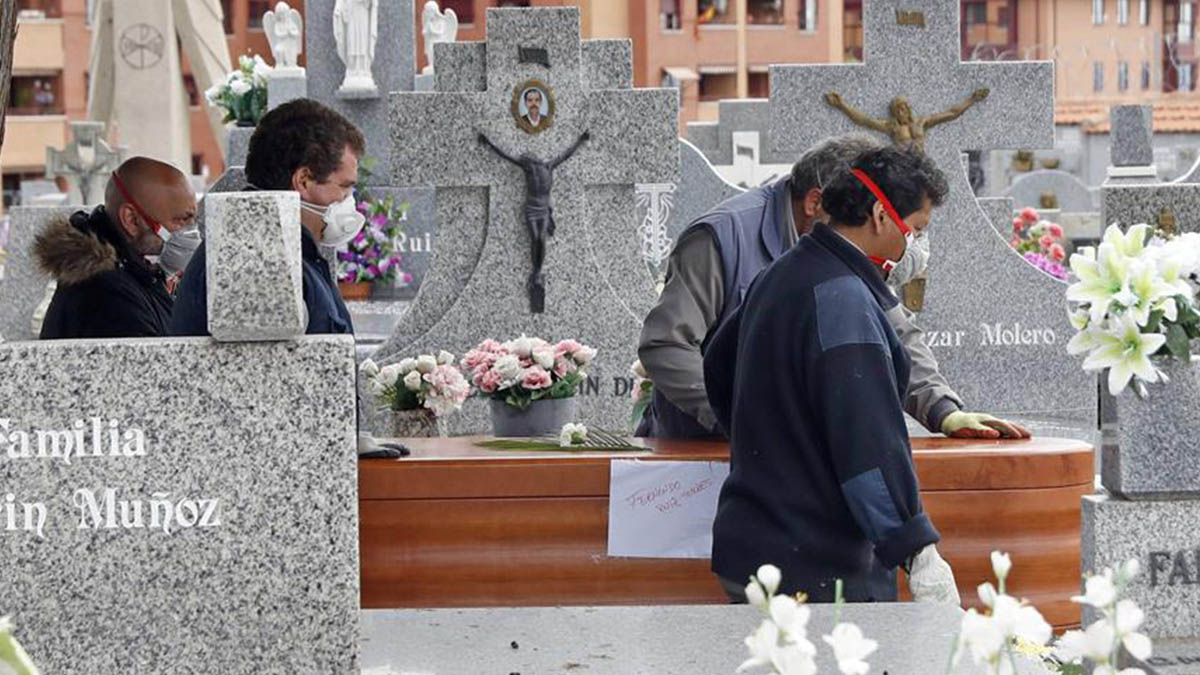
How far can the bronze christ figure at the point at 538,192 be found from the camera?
9539mm

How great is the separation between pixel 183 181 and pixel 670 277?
51.3 inches

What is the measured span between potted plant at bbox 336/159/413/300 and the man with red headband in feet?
30.5

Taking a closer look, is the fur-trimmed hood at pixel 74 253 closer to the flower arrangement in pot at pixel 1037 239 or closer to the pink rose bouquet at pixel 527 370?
the pink rose bouquet at pixel 527 370

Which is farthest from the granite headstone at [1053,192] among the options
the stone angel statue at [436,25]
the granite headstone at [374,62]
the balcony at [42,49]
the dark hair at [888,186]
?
the balcony at [42,49]

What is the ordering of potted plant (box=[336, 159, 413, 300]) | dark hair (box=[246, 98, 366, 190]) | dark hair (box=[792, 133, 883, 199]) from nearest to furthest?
dark hair (box=[792, 133, 883, 199]) → dark hair (box=[246, 98, 366, 190]) → potted plant (box=[336, 159, 413, 300])

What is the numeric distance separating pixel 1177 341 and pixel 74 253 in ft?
9.64

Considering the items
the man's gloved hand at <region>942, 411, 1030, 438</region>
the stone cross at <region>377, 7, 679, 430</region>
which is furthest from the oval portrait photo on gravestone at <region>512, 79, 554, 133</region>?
the man's gloved hand at <region>942, 411, 1030, 438</region>

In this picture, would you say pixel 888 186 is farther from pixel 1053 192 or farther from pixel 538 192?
pixel 1053 192

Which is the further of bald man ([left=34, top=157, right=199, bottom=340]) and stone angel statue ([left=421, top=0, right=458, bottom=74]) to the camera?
stone angel statue ([left=421, top=0, right=458, bottom=74])

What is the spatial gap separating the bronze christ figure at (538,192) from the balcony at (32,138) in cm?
4694

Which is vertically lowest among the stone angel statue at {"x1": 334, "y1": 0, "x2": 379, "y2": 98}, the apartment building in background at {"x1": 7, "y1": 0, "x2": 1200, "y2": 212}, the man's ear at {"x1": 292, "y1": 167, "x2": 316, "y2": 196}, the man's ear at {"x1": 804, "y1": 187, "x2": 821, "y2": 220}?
the man's ear at {"x1": 804, "y1": 187, "x2": 821, "y2": 220}

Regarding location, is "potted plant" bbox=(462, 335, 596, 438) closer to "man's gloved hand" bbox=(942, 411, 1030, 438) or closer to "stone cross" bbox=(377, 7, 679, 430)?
"man's gloved hand" bbox=(942, 411, 1030, 438)

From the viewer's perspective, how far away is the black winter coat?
5711mm

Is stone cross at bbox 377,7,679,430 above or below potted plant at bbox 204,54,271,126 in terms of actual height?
below
